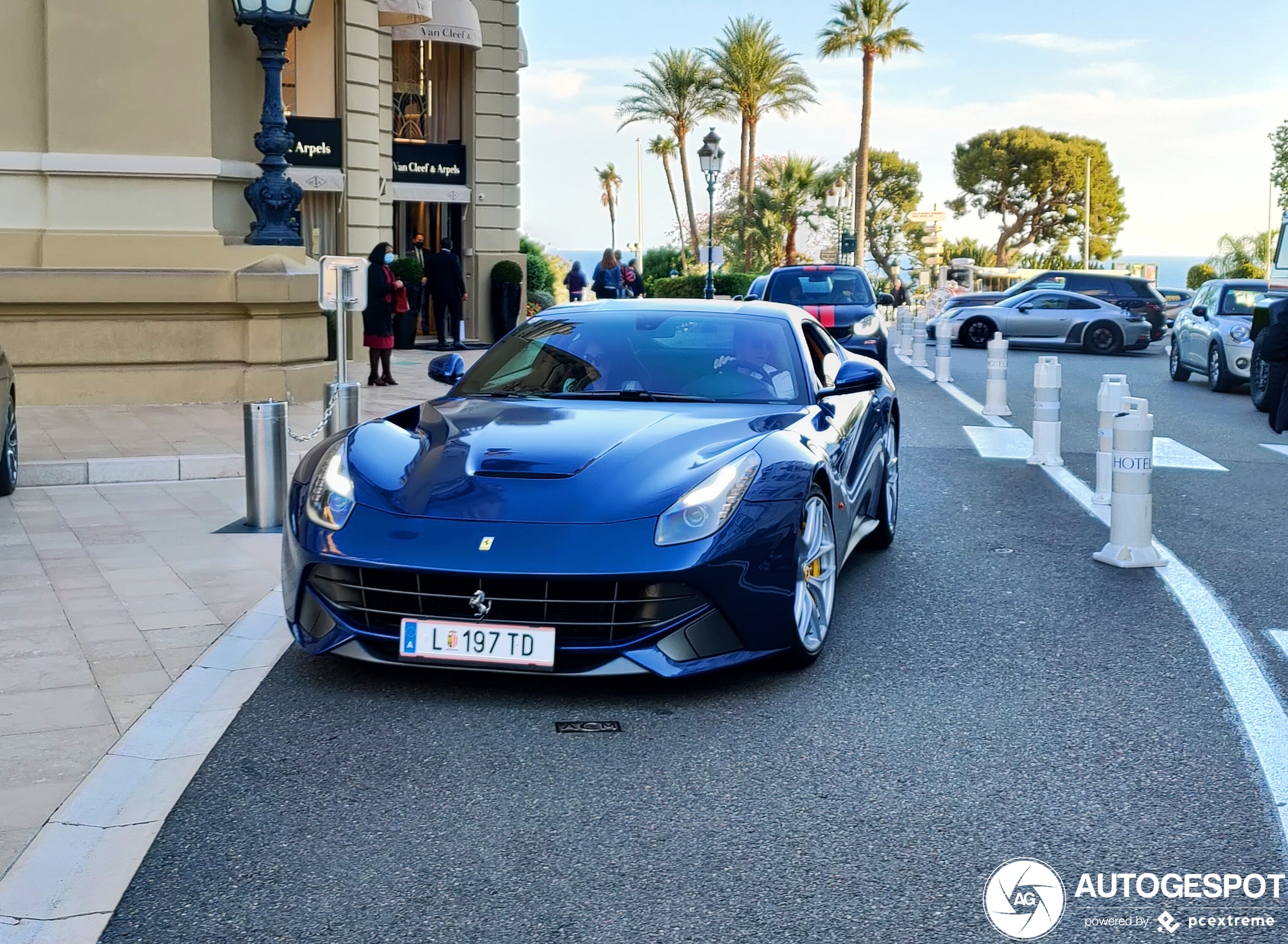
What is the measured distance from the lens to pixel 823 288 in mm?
21578

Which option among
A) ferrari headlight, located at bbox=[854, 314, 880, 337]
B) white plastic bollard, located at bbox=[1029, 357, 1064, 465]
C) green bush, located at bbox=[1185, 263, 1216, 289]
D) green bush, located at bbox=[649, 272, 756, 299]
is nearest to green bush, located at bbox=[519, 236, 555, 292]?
green bush, located at bbox=[649, 272, 756, 299]

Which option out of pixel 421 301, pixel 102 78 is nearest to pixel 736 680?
pixel 102 78

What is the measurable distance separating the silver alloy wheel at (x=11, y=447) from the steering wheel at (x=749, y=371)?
5.39 metres

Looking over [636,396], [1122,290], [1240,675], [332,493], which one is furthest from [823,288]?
[332,493]

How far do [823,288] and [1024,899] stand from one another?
60.4ft

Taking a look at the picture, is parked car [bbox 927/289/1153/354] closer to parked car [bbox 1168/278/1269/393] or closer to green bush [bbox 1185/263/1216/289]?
parked car [bbox 1168/278/1269/393]

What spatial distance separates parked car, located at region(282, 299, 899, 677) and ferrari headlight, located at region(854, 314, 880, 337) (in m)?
13.7

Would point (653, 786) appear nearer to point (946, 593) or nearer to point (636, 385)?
point (636, 385)

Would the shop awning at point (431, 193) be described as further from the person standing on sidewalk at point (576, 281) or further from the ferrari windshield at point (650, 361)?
the ferrari windshield at point (650, 361)

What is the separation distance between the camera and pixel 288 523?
5.62 metres

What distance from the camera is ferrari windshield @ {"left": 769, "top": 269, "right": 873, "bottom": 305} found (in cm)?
2130

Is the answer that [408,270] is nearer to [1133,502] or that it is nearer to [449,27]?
[449,27]

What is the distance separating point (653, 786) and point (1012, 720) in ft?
4.44

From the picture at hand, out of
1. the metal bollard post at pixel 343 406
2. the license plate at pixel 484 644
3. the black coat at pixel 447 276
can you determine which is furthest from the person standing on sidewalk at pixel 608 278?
the license plate at pixel 484 644
